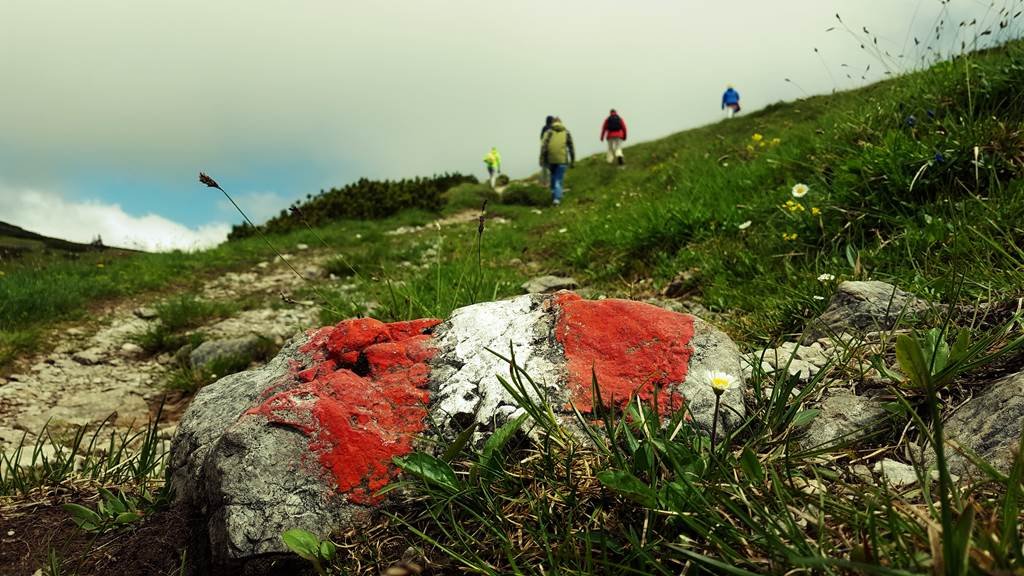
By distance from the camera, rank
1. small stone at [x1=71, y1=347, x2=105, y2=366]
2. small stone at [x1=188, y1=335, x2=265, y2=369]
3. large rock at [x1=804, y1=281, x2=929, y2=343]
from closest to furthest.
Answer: large rock at [x1=804, y1=281, x2=929, y2=343]
small stone at [x1=188, y1=335, x2=265, y2=369]
small stone at [x1=71, y1=347, x2=105, y2=366]

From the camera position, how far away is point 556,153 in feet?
57.1

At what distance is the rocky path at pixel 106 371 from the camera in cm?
448

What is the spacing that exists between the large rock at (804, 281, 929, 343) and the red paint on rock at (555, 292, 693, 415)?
78 centimetres

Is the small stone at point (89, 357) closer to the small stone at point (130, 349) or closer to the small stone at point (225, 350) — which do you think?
the small stone at point (130, 349)

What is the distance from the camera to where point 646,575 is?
1181 mm

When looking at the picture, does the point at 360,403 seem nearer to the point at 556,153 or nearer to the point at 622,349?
the point at 622,349

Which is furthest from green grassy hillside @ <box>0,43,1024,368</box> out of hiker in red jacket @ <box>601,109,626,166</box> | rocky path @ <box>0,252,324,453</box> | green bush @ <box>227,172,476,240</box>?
hiker in red jacket @ <box>601,109,626,166</box>

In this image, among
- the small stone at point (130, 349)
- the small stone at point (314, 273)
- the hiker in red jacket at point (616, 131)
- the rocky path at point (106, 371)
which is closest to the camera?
the rocky path at point (106, 371)

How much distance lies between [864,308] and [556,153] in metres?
15.5

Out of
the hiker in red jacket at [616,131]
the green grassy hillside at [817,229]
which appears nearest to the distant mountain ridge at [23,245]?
the green grassy hillside at [817,229]

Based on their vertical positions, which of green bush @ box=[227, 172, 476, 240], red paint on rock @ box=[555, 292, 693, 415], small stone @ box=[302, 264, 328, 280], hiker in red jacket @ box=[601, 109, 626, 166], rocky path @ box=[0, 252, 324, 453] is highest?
hiker in red jacket @ box=[601, 109, 626, 166]

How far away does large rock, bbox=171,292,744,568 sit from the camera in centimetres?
163

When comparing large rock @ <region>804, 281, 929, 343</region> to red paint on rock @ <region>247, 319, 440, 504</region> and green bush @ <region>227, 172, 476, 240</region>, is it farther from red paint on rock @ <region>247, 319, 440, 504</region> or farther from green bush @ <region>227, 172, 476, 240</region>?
green bush @ <region>227, 172, 476, 240</region>

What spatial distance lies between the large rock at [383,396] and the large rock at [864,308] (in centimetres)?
79
